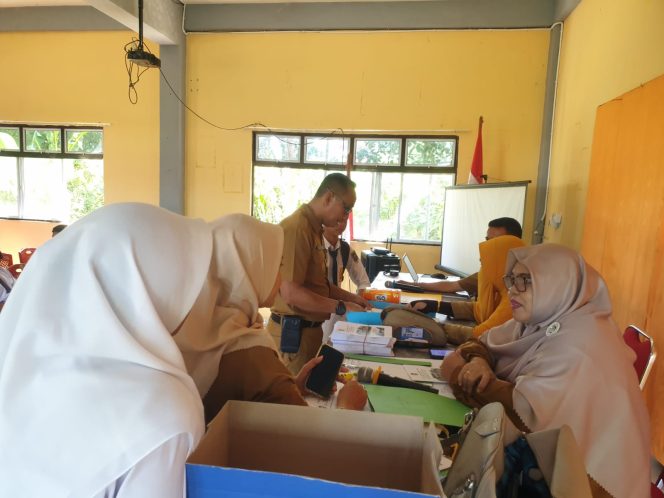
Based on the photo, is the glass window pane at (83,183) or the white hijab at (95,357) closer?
the white hijab at (95,357)

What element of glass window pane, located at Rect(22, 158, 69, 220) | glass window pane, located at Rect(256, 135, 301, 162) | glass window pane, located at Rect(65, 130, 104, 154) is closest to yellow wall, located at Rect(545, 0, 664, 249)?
glass window pane, located at Rect(256, 135, 301, 162)

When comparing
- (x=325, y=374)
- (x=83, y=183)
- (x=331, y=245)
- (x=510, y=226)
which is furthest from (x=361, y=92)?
(x=325, y=374)

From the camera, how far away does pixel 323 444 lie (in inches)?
30.1

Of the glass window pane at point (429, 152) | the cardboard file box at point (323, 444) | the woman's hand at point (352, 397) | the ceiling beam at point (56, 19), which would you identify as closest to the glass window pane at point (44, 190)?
the ceiling beam at point (56, 19)

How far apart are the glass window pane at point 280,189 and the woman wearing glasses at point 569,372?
389cm

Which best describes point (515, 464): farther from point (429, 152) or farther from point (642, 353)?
point (429, 152)

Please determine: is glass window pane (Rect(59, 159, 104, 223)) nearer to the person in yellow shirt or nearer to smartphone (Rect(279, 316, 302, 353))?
smartphone (Rect(279, 316, 302, 353))

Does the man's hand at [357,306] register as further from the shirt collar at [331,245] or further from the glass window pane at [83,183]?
the glass window pane at [83,183]

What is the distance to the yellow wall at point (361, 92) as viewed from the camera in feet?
15.2

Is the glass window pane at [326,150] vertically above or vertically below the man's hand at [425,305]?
above

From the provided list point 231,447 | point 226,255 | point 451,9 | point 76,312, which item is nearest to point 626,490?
point 231,447

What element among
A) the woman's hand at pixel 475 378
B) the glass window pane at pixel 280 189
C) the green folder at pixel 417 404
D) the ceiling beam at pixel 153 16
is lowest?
the green folder at pixel 417 404

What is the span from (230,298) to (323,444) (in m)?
0.65

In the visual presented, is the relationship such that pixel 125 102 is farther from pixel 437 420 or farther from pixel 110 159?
pixel 437 420
